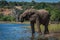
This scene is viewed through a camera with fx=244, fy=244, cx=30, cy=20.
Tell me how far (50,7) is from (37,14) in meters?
39.4

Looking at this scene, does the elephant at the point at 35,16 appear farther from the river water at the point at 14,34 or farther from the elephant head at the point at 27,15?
the river water at the point at 14,34

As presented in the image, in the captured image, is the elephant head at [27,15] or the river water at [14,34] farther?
the elephant head at [27,15]

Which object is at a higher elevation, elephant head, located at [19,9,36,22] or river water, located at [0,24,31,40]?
elephant head, located at [19,9,36,22]

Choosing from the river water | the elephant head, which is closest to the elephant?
the elephant head

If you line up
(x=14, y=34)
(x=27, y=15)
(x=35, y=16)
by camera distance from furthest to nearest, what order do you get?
(x=14, y=34), (x=35, y=16), (x=27, y=15)

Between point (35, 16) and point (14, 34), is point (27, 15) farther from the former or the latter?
point (14, 34)

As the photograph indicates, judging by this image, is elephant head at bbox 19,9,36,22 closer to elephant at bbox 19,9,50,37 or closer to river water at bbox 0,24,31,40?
elephant at bbox 19,9,50,37

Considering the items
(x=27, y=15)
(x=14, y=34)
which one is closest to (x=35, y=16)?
(x=27, y=15)

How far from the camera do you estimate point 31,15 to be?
14.7 metres

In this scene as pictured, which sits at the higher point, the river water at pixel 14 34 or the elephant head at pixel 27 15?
the elephant head at pixel 27 15

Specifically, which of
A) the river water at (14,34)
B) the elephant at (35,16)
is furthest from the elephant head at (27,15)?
the river water at (14,34)

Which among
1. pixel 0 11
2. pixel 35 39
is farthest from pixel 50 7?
pixel 35 39

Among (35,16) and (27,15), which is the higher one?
(27,15)

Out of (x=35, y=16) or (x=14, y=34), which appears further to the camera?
(x=14, y=34)
